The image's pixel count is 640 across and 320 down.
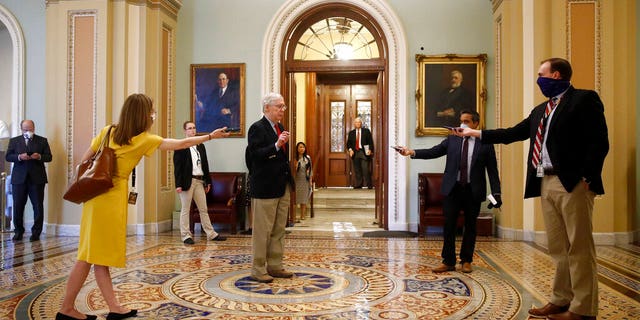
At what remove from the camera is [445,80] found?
770 cm

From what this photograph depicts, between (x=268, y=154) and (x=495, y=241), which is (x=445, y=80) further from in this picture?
(x=268, y=154)

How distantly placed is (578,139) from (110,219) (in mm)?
2839

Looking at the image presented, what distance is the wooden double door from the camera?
13.5m

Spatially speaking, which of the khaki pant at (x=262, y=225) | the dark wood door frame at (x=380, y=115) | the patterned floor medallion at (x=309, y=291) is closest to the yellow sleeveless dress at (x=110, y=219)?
the patterned floor medallion at (x=309, y=291)

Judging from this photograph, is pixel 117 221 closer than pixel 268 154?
Yes

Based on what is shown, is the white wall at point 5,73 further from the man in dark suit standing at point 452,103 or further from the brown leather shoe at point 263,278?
the man in dark suit standing at point 452,103

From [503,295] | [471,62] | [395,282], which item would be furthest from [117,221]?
[471,62]

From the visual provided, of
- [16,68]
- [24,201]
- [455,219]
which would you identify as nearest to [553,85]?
[455,219]

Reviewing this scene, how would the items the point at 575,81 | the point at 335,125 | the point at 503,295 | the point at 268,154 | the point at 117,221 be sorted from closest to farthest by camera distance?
the point at 117,221, the point at 503,295, the point at 268,154, the point at 575,81, the point at 335,125

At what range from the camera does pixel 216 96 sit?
26.7ft

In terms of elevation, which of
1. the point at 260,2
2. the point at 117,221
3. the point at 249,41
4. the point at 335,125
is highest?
the point at 260,2

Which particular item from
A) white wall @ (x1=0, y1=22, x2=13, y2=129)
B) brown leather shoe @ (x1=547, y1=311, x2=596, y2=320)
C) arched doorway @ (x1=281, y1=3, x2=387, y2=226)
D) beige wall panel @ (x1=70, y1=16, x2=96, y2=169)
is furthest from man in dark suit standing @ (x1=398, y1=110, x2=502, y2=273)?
white wall @ (x1=0, y1=22, x2=13, y2=129)

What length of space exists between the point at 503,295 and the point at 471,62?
187 inches

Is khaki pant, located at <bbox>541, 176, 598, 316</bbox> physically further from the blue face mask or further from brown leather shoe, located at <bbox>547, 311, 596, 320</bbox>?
the blue face mask
